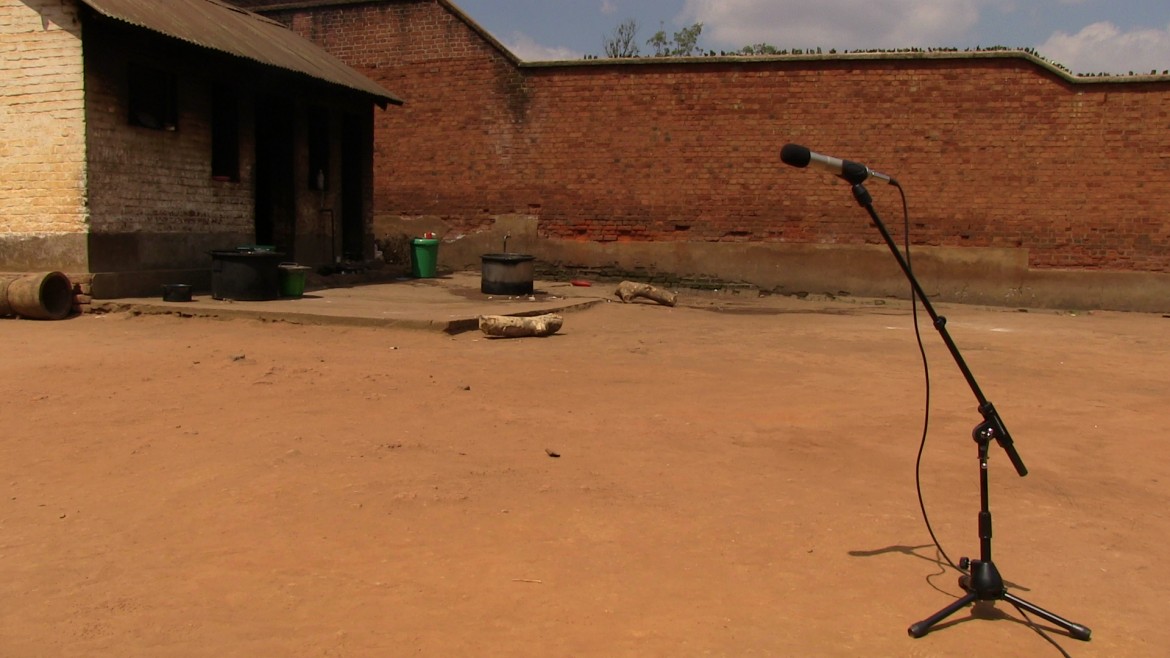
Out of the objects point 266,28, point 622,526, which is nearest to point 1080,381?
point 622,526

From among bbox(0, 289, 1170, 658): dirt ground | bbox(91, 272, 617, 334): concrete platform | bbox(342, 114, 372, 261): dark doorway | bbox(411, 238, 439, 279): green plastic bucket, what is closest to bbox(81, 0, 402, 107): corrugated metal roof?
bbox(342, 114, 372, 261): dark doorway

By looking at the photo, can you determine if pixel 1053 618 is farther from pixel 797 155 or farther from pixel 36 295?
pixel 36 295

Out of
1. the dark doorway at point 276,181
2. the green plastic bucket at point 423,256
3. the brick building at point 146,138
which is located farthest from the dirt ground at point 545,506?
the green plastic bucket at point 423,256

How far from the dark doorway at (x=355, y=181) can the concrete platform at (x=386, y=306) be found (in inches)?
80.8

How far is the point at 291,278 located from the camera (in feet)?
42.1

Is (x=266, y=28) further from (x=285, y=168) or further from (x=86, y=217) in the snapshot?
(x=86, y=217)

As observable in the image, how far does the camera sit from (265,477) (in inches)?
197

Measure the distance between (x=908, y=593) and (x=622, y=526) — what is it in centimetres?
133

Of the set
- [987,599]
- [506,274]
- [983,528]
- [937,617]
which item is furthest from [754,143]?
[937,617]

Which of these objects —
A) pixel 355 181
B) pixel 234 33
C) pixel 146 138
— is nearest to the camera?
pixel 146 138

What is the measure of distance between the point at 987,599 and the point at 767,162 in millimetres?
14457

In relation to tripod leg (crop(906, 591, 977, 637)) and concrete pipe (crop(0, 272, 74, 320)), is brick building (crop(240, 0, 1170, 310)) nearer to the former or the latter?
concrete pipe (crop(0, 272, 74, 320))

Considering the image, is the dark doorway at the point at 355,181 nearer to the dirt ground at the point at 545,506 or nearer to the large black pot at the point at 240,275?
the large black pot at the point at 240,275

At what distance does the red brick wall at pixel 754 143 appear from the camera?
1582 cm
